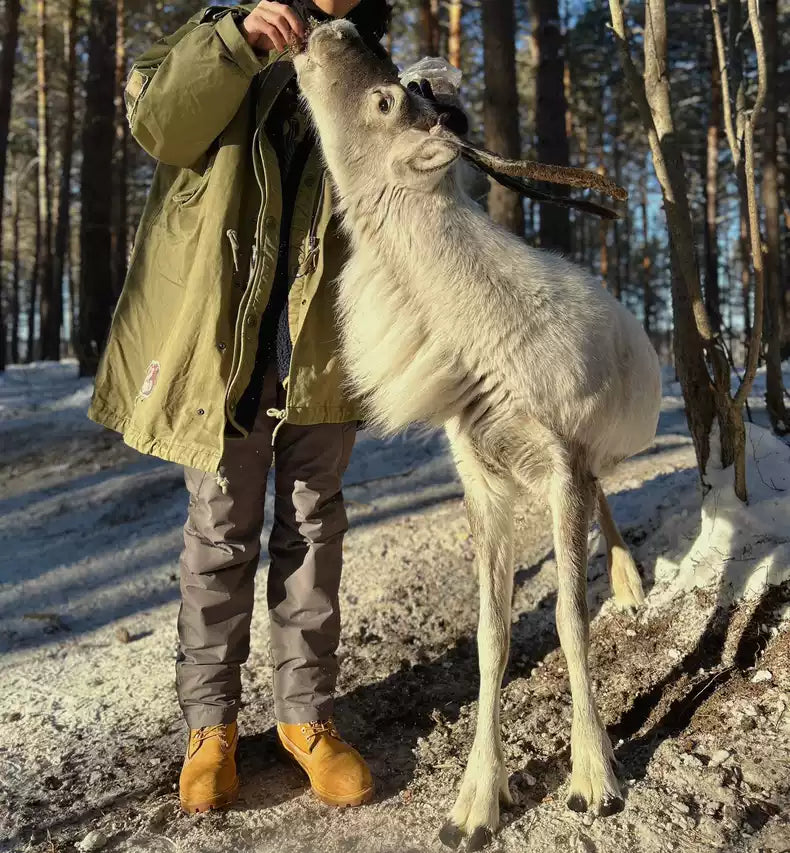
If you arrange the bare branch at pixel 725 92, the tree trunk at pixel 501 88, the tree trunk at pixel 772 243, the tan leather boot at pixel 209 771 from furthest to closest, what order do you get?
the tree trunk at pixel 501 88, the tree trunk at pixel 772 243, the bare branch at pixel 725 92, the tan leather boot at pixel 209 771

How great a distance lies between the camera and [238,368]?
7.93ft

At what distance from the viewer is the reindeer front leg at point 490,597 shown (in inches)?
91.7

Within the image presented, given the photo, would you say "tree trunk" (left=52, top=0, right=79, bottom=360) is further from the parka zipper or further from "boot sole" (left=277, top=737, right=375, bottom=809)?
"boot sole" (left=277, top=737, right=375, bottom=809)

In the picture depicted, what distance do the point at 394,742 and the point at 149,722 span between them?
104 centimetres

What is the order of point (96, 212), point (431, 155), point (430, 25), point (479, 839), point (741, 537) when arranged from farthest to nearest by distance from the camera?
1. point (430, 25)
2. point (96, 212)
3. point (741, 537)
4. point (431, 155)
5. point (479, 839)

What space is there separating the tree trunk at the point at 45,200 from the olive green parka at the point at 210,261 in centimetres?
1662

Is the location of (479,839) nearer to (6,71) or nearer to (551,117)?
(551,117)

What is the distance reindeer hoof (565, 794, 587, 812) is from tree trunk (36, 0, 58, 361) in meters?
18.1

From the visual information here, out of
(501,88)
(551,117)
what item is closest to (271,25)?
(501,88)

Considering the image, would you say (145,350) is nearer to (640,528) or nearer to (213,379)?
(213,379)

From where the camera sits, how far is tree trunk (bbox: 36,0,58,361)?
15984 millimetres

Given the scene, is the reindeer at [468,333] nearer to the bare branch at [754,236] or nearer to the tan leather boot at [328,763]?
the tan leather boot at [328,763]

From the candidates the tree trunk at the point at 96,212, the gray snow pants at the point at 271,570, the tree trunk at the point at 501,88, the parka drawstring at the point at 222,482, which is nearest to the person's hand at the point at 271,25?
the gray snow pants at the point at 271,570

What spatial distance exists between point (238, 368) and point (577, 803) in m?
1.75
